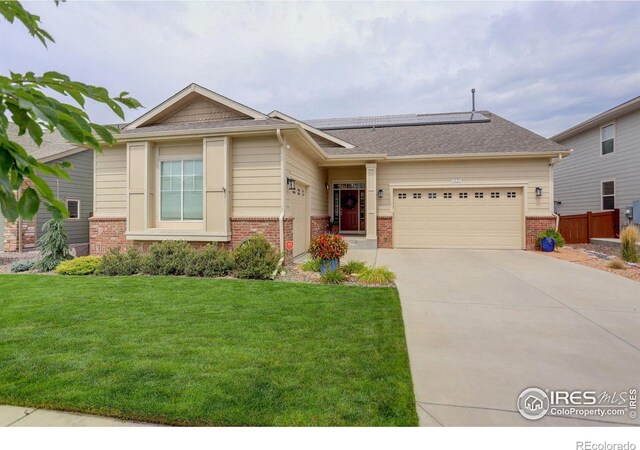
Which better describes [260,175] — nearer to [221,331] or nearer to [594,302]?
[221,331]

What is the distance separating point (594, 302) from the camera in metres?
5.38

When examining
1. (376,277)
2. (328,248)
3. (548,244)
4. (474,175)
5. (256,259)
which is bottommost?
(376,277)

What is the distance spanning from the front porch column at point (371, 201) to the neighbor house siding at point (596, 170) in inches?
394

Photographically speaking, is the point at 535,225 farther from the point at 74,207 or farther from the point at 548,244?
the point at 74,207

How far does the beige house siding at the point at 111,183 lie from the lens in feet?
32.3

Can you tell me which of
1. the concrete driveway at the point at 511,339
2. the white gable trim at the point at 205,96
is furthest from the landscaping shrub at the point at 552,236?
the white gable trim at the point at 205,96

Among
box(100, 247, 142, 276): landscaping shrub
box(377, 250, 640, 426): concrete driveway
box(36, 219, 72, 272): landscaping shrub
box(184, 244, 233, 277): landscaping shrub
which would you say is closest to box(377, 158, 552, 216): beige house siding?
box(377, 250, 640, 426): concrete driveway

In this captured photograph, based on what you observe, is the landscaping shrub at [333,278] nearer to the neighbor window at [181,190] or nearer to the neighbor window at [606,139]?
the neighbor window at [181,190]

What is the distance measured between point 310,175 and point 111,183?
6304mm

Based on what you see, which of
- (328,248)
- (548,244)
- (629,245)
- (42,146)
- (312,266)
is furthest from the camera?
(42,146)

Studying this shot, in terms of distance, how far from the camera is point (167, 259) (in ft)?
25.9

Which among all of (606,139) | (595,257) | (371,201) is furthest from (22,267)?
(606,139)
